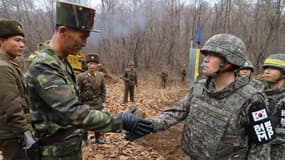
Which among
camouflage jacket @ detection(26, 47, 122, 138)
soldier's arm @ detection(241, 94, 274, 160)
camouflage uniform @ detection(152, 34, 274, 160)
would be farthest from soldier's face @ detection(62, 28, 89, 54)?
soldier's arm @ detection(241, 94, 274, 160)

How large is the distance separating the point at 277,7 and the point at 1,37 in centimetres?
1781

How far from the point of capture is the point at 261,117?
76.8 inches

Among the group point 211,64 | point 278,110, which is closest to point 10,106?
point 211,64

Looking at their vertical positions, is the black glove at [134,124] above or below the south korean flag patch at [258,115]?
below

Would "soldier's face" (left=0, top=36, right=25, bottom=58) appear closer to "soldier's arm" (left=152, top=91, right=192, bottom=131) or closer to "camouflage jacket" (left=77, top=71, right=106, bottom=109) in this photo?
"soldier's arm" (left=152, top=91, right=192, bottom=131)

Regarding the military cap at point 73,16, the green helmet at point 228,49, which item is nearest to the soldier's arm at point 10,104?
the military cap at point 73,16

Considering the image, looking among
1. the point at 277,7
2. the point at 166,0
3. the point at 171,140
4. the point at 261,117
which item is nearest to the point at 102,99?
the point at 171,140

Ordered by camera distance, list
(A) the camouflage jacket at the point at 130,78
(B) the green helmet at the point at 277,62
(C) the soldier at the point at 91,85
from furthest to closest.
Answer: (A) the camouflage jacket at the point at 130,78 → (C) the soldier at the point at 91,85 → (B) the green helmet at the point at 277,62

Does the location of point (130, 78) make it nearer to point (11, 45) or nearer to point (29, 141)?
point (11, 45)

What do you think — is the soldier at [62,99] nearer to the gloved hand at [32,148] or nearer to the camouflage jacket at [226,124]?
the gloved hand at [32,148]

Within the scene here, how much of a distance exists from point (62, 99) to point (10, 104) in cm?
105

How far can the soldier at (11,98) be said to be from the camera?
245 centimetres

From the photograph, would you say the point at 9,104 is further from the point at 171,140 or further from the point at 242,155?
the point at 171,140

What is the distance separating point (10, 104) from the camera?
245 cm
